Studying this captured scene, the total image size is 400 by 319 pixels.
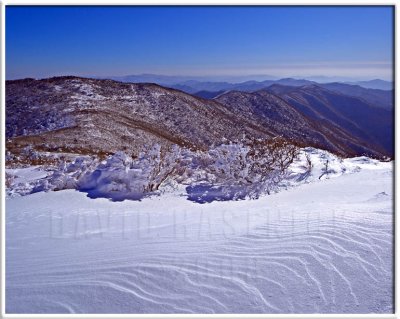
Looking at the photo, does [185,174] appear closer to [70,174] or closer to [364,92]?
[70,174]

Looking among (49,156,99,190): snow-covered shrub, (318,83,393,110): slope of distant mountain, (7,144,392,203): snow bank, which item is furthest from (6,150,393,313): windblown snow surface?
(318,83,393,110): slope of distant mountain

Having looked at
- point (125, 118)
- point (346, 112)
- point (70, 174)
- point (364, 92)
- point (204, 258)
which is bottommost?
point (204, 258)

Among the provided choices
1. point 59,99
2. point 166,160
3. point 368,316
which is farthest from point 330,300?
point 59,99

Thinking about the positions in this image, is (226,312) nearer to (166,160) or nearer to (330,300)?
(330,300)

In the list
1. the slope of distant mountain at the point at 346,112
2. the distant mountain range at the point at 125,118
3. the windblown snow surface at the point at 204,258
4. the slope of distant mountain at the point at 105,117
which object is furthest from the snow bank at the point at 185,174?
the slope of distant mountain at the point at 346,112

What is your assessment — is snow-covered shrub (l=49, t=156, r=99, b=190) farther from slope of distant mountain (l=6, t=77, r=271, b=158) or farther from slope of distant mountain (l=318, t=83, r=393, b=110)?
slope of distant mountain (l=318, t=83, r=393, b=110)

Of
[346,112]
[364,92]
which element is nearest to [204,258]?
[346,112]
